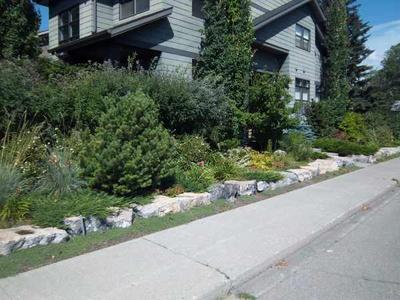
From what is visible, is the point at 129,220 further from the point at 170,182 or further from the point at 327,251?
the point at 327,251

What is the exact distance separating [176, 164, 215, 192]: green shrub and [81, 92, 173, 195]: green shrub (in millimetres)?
779

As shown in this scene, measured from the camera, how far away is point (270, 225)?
7.20 m

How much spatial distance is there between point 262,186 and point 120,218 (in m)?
4.41

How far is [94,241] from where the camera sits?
596 cm

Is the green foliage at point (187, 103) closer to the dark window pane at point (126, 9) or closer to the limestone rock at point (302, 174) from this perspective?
the limestone rock at point (302, 174)

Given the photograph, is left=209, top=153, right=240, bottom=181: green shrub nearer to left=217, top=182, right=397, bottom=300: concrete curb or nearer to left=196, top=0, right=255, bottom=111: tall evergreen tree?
left=217, top=182, right=397, bottom=300: concrete curb

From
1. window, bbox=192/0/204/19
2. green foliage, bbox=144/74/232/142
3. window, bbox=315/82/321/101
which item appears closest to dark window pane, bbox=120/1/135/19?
window, bbox=192/0/204/19

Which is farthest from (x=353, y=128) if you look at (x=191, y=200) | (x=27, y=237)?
(x=27, y=237)

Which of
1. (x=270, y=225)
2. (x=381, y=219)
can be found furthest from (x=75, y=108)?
(x=381, y=219)

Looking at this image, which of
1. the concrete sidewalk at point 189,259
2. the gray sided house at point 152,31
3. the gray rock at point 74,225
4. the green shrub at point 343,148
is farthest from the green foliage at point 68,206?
the green shrub at point 343,148

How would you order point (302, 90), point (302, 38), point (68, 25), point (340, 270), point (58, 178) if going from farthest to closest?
point (302, 90) → point (302, 38) → point (68, 25) → point (58, 178) → point (340, 270)

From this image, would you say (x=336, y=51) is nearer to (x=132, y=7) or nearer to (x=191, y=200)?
(x=132, y=7)

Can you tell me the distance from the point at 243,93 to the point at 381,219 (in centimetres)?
753

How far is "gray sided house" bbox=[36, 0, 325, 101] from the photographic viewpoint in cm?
1516
